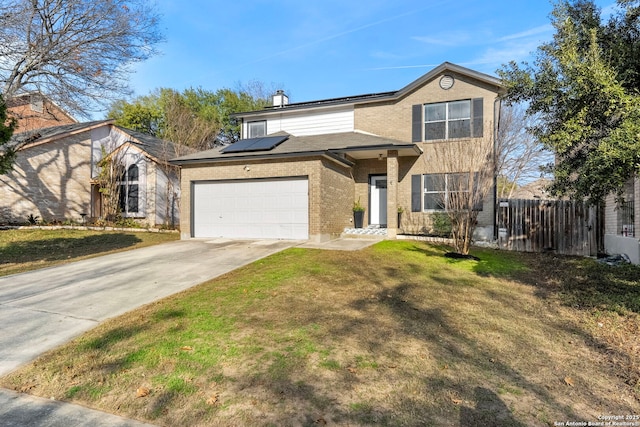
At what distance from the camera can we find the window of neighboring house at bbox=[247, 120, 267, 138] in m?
18.3

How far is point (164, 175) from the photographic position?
64.7ft

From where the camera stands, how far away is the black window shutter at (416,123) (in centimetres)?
Answer: 1484

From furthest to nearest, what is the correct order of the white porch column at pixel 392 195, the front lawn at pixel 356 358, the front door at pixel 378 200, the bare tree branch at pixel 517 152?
the bare tree branch at pixel 517 152 → the front door at pixel 378 200 → the white porch column at pixel 392 195 → the front lawn at pixel 356 358

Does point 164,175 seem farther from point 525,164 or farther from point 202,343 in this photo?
point 525,164

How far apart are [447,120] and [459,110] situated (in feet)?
1.93

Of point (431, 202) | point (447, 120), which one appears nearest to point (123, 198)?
point (431, 202)

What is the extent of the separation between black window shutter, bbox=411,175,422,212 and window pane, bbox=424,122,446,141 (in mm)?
1726

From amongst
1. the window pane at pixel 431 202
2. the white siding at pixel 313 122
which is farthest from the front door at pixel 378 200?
the white siding at pixel 313 122

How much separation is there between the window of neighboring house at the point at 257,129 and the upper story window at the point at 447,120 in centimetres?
815

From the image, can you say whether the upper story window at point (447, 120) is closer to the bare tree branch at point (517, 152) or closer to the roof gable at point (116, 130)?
the bare tree branch at point (517, 152)

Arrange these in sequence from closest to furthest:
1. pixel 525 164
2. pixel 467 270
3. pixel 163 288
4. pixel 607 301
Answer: pixel 607 301 → pixel 163 288 → pixel 467 270 → pixel 525 164

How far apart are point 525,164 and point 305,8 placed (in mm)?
20040

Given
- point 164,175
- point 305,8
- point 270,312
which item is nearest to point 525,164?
point 305,8

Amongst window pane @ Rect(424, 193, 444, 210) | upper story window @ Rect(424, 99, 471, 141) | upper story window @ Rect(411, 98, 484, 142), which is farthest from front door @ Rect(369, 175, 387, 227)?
upper story window @ Rect(424, 99, 471, 141)
